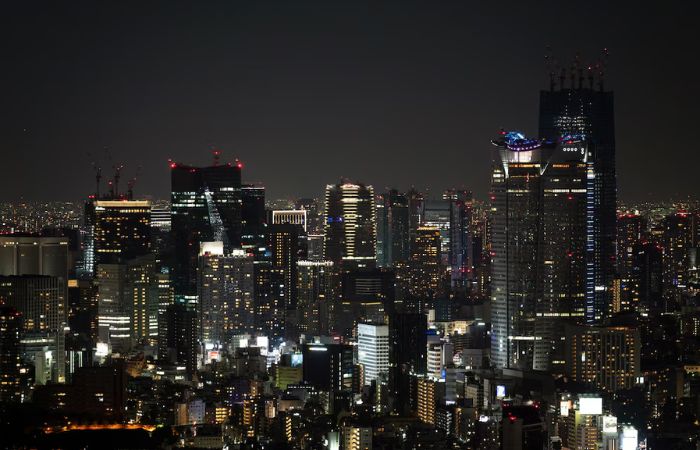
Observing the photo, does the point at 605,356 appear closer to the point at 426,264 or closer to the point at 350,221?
the point at 426,264

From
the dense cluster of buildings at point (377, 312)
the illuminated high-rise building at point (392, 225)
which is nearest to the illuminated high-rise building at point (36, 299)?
the dense cluster of buildings at point (377, 312)

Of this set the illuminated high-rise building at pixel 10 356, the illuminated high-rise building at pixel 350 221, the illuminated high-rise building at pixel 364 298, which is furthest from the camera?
the illuminated high-rise building at pixel 350 221

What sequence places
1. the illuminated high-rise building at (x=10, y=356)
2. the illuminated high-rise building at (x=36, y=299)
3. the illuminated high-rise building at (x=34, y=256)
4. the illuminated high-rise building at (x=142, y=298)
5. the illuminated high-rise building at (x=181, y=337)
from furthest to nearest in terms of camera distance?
1. the illuminated high-rise building at (x=142, y=298)
2. the illuminated high-rise building at (x=181, y=337)
3. the illuminated high-rise building at (x=34, y=256)
4. the illuminated high-rise building at (x=36, y=299)
5. the illuminated high-rise building at (x=10, y=356)

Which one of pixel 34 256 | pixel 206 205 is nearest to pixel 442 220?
pixel 206 205

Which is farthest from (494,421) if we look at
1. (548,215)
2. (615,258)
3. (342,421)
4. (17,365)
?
(615,258)

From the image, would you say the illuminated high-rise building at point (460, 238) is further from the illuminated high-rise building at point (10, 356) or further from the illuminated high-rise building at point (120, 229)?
the illuminated high-rise building at point (10, 356)
